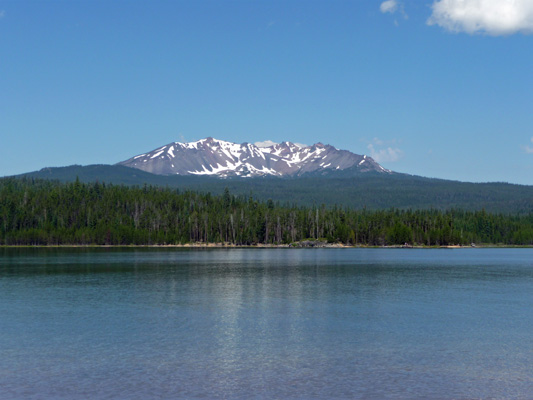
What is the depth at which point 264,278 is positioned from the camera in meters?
83.0

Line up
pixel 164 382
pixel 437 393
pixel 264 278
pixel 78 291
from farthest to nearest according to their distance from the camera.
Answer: pixel 264 278 < pixel 78 291 < pixel 164 382 < pixel 437 393

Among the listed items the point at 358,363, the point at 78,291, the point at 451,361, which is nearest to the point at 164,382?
the point at 358,363

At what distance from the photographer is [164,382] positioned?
1115 inches

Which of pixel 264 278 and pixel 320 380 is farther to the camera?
pixel 264 278

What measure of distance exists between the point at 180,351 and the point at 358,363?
10.7 metres

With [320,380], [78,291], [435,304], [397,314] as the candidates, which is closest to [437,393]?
[320,380]

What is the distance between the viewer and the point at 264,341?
125 feet

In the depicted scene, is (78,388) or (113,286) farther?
(113,286)

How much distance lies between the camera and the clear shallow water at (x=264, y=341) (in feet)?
90.7

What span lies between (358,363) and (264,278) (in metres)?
51.1

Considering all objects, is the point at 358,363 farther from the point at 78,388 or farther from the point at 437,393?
the point at 78,388

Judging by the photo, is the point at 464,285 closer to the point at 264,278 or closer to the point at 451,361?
the point at 264,278

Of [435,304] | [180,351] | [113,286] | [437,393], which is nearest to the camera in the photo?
[437,393]

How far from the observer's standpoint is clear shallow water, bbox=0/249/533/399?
90.7ft
